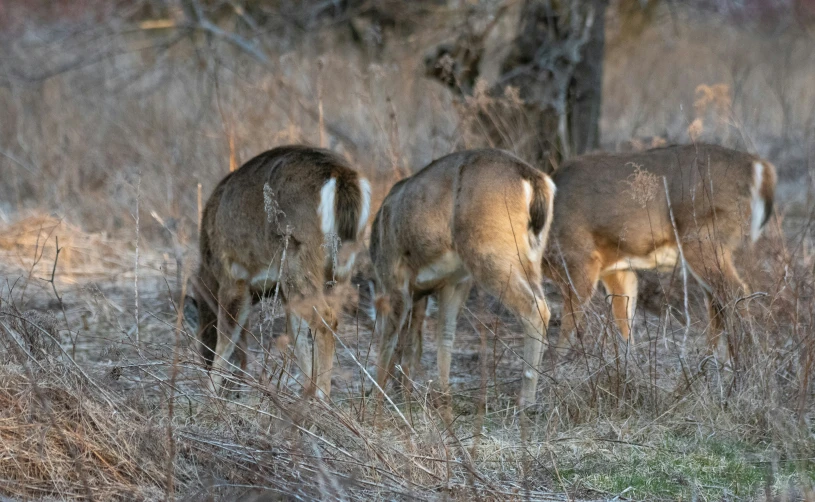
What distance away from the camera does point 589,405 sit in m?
5.31

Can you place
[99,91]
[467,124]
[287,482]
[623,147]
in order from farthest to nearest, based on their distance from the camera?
[99,91] → [623,147] → [467,124] → [287,482]

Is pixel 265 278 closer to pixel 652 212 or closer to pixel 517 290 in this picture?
pixel 517 290

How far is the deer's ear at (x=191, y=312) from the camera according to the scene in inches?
270

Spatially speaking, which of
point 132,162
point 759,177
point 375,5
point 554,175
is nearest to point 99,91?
point 132,162

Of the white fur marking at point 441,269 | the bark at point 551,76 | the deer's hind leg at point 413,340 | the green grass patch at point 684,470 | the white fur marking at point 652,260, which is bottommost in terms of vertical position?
the green grass patch at point 684,470

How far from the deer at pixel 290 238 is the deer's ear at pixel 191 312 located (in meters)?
0.16

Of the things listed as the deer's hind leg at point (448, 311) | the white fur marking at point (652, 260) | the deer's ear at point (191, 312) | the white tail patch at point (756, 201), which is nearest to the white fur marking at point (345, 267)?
the deer's hind leg at point (448, 311)

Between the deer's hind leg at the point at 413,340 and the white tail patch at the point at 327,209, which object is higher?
the white tail patch at the point at 327,209

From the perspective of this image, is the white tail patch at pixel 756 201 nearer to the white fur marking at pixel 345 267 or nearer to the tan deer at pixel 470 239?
the tan deer at pixel 470 239

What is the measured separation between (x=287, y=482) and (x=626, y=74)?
13.2 metres

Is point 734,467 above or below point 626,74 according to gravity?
below

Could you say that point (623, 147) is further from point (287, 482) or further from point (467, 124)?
point (287, 482)

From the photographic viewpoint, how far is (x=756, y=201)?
24.0ft

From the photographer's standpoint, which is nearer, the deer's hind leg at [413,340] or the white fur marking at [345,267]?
the white fur marking at [345,267]
